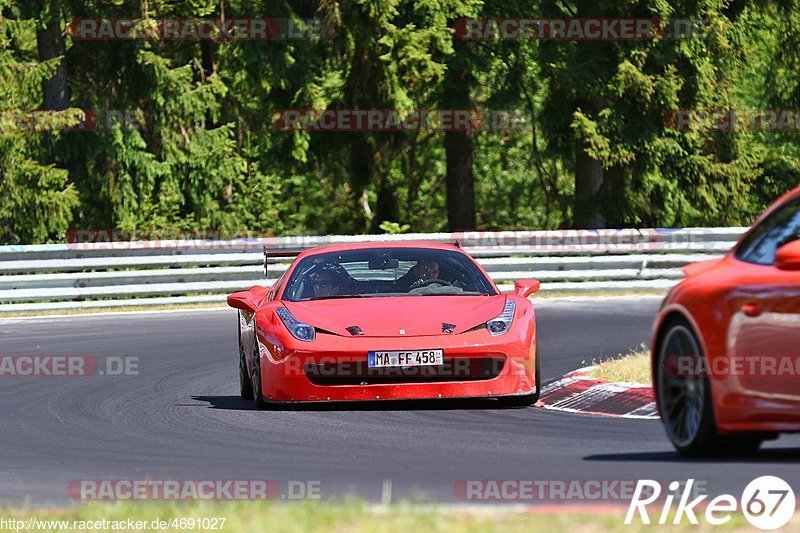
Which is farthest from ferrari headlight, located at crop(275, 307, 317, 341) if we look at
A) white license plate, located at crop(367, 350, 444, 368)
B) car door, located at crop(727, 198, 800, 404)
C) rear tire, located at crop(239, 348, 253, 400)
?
car door, located at crop(727, 198, 800, 404)

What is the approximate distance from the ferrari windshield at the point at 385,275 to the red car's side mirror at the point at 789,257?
5109 millimetres

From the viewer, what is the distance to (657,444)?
30.8ft

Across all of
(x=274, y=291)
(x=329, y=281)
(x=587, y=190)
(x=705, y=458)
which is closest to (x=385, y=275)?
(x=329, y=281)

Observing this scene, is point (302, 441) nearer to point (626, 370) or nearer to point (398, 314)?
point (398, 314)

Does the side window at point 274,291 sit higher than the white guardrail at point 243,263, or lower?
higher

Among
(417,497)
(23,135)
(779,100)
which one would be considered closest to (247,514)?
(417,497)

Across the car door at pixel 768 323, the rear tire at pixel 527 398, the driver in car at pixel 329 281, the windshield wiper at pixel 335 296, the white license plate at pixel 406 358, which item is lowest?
the rear tire at pixel 527 398

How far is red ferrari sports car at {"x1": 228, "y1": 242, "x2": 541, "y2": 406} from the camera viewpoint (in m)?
11.5

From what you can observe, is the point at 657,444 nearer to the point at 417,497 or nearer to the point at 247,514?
the point at 417,497

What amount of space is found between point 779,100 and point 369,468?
30.1m

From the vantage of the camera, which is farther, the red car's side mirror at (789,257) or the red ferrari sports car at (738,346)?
the red ferrari sports car at (738,346)

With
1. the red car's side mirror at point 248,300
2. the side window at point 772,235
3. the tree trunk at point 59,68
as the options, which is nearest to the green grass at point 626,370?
the red car's side mirror at point 248,300

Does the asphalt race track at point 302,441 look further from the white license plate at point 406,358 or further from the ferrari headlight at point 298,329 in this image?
the ferrari headlight at point 298,329

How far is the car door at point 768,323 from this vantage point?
308 inches
